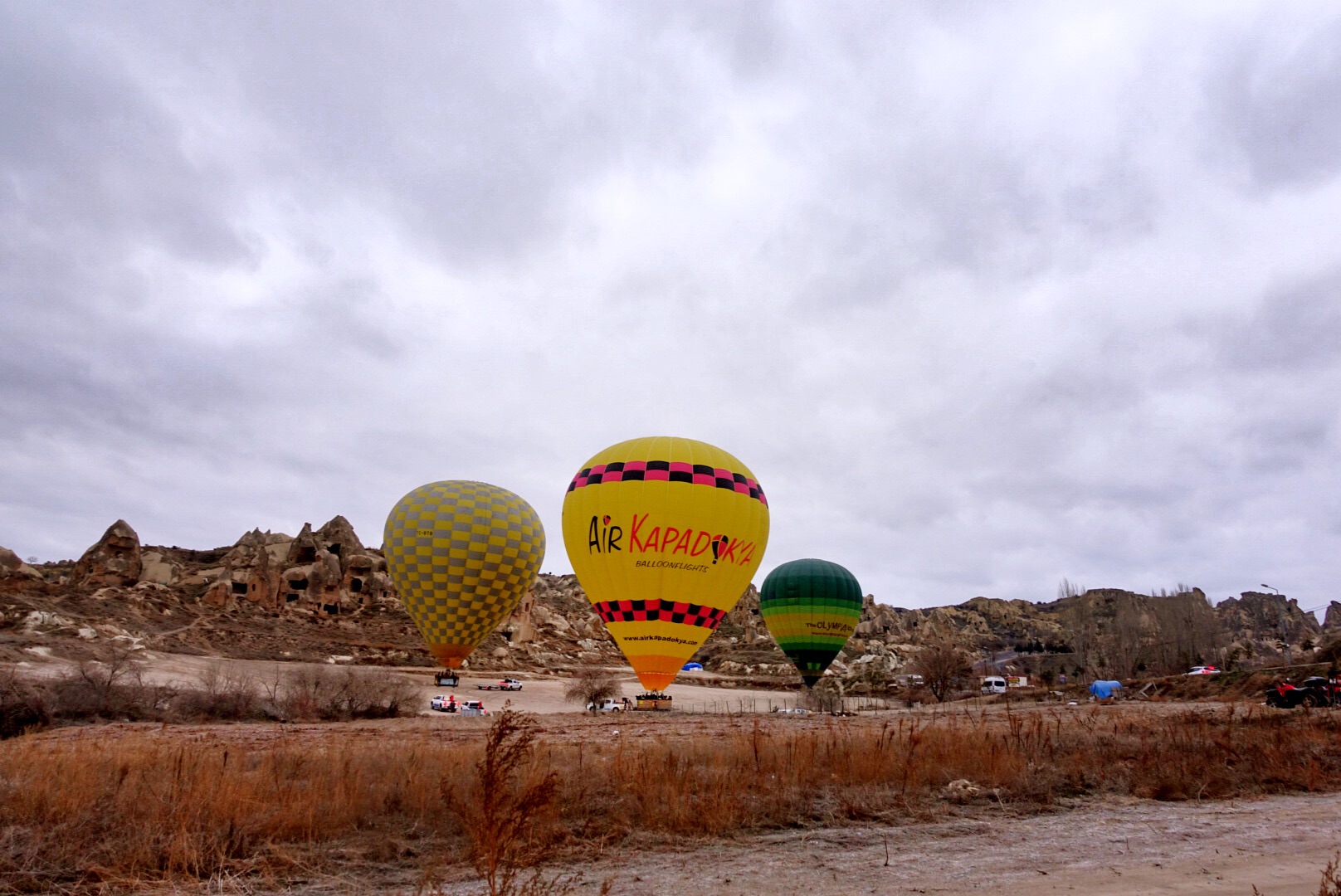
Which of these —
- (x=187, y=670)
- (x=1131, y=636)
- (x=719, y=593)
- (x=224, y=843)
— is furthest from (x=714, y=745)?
(x=1131, y=636)

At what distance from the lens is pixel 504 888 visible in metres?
4.36

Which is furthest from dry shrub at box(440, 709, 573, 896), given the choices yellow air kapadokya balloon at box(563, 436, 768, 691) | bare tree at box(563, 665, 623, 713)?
bare tree at box(563, 665, 623, 713)

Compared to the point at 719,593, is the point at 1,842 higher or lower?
lower

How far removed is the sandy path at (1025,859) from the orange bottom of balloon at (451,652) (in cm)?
3283

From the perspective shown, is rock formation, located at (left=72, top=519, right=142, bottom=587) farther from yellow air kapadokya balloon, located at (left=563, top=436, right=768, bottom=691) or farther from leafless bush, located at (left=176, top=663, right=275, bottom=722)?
yellow air kapadokya balloon, located at (left=563, top=436, right=768, bottom=691)

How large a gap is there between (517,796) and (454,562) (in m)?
30.7

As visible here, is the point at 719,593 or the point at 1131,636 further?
the point at 1131,636

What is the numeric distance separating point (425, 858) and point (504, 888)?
304 centimetres

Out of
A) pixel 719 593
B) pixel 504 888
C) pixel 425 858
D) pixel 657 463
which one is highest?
pixel 657 463

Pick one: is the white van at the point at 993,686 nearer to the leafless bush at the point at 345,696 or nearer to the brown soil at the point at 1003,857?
the leafless bush at the point at 345,696

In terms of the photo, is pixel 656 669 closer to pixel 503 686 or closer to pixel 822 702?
pixel 822 702

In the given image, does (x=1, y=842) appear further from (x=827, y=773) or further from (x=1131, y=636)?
(x=1131, y=636)

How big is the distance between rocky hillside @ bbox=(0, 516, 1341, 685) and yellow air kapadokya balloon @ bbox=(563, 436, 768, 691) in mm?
31530

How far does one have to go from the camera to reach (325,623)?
68688 mm
